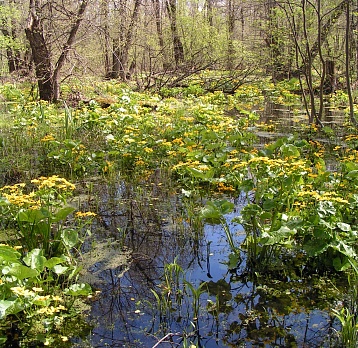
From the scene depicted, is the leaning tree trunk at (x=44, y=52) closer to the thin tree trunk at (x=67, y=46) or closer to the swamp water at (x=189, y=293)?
the thin tree trunk at (x=67, y=46)

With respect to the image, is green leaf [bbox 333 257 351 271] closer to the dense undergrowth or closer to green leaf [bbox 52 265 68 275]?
the dense undergrowth

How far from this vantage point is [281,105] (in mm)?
12977

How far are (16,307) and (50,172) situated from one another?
3.51 m

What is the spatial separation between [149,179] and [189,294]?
2740 millimetres

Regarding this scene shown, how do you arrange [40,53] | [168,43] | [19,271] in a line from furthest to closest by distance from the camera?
[168,43]
[40,53]
[19,271]

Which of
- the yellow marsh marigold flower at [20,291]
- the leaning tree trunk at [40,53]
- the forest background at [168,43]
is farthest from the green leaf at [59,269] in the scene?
the leaning tree trunk at [40,53]

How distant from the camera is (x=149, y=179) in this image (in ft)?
18.8

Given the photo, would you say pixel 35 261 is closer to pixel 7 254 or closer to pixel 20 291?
pixel 7 254

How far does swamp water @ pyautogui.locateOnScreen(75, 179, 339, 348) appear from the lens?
268cm

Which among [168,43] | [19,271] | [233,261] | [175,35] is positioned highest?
[175,35]

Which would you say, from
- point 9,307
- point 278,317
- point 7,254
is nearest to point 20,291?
point 9,307

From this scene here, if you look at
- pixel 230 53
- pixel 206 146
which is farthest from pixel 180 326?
pixel 230 53

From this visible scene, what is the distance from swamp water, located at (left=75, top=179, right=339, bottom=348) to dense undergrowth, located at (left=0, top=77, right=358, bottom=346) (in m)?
0.15

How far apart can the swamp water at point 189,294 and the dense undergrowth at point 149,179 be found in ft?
0.49
